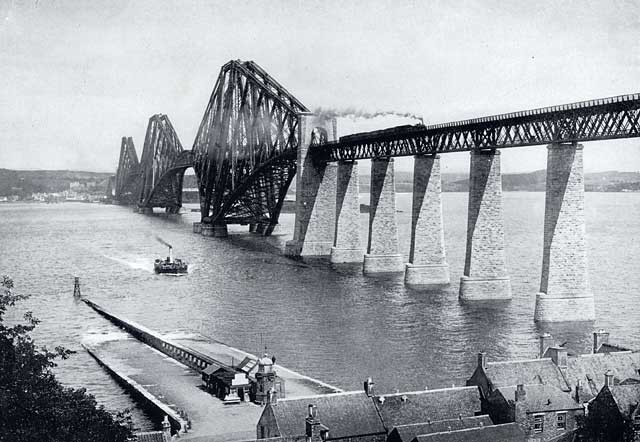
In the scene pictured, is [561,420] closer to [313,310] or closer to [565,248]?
[565,248]

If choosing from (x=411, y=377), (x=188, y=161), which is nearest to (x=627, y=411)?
(x=411, y=377)

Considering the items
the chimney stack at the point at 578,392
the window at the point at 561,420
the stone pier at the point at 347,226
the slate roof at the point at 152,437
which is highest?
the stone pier at the point at 347,226

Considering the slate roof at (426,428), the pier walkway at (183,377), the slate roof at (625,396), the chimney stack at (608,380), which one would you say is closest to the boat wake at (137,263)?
the pier walkway at (183,377)

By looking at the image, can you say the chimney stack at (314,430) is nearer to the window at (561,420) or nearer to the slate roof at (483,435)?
the slate roof at (483,435)

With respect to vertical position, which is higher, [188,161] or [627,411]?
[188,161]

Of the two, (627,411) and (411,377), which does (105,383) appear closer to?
(411,377)

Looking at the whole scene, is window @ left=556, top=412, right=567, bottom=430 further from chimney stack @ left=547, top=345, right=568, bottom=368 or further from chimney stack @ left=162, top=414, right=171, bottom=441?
chimney stack @ left=162, top=414, right=171, bottom=441
